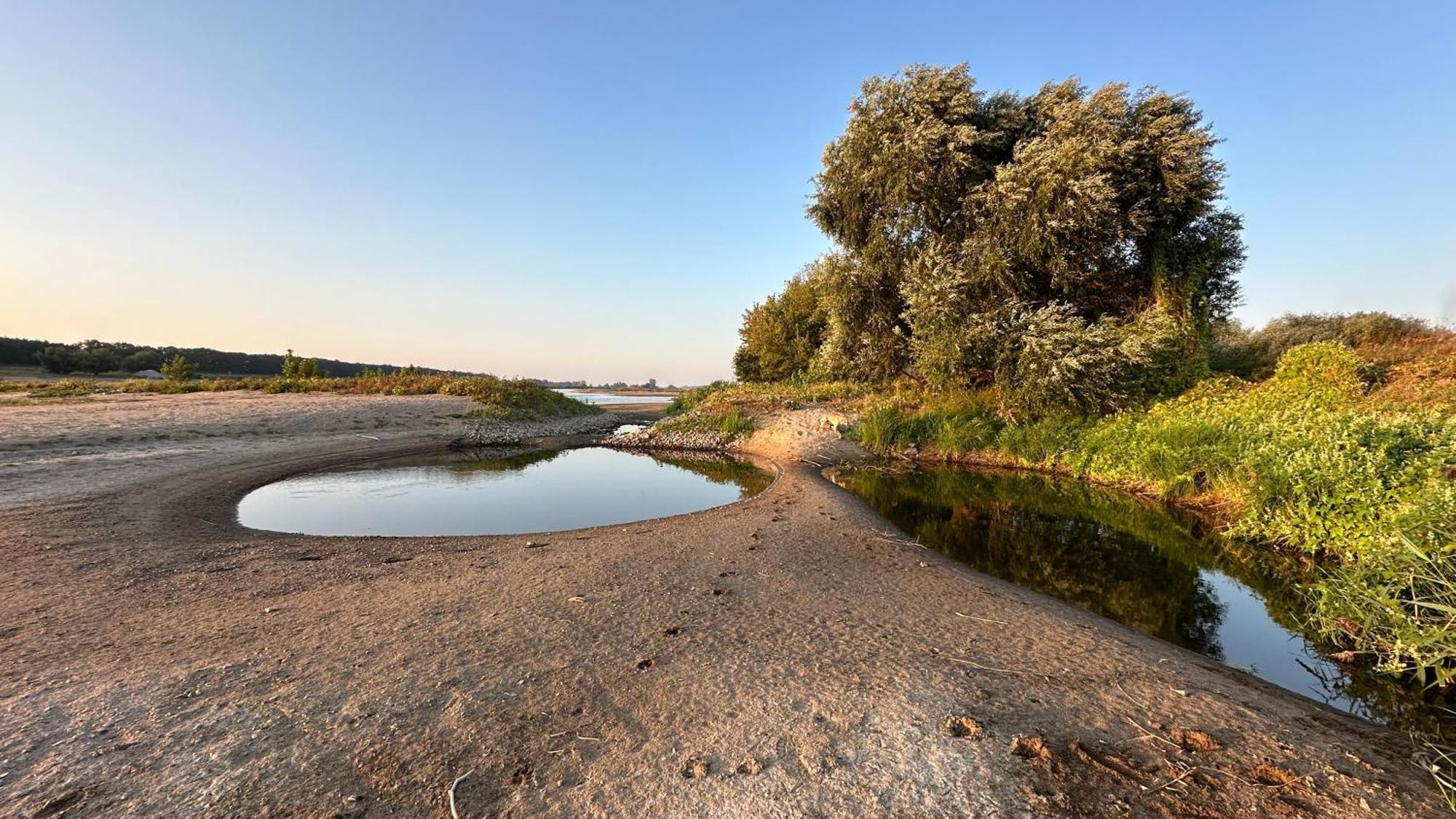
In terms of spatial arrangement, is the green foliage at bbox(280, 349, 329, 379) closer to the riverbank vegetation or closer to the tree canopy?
the riverbank vegetation

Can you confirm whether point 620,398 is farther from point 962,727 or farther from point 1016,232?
point 962,727

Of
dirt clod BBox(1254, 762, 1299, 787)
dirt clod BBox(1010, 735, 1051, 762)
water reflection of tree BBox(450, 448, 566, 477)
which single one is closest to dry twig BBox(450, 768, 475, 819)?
dirt clod BBox(1010, 735, 1051, 762)

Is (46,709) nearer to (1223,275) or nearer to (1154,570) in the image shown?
(1154,570)

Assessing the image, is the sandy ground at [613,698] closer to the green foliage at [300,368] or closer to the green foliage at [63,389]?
the green foliage at [63,389]

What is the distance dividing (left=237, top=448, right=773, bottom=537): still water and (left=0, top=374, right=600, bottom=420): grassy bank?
11.6 metres

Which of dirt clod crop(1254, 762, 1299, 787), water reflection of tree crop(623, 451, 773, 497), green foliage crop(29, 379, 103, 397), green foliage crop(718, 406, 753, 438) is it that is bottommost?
water reflection of tree crop(623, 451, 773, 497)

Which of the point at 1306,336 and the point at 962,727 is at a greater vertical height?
the point at 1306,336

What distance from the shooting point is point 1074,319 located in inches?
686

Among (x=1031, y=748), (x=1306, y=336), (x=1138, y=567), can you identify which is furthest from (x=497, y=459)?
(x=1306, y=336)

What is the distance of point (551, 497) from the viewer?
13.0 m

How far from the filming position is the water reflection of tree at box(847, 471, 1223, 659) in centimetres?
668

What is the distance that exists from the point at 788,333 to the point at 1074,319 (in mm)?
24384

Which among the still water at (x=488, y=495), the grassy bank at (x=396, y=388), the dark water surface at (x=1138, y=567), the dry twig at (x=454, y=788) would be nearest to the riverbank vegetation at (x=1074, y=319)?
the dark water surface at (x=1138, y=567)

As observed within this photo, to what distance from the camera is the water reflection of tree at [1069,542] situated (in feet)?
21.9
